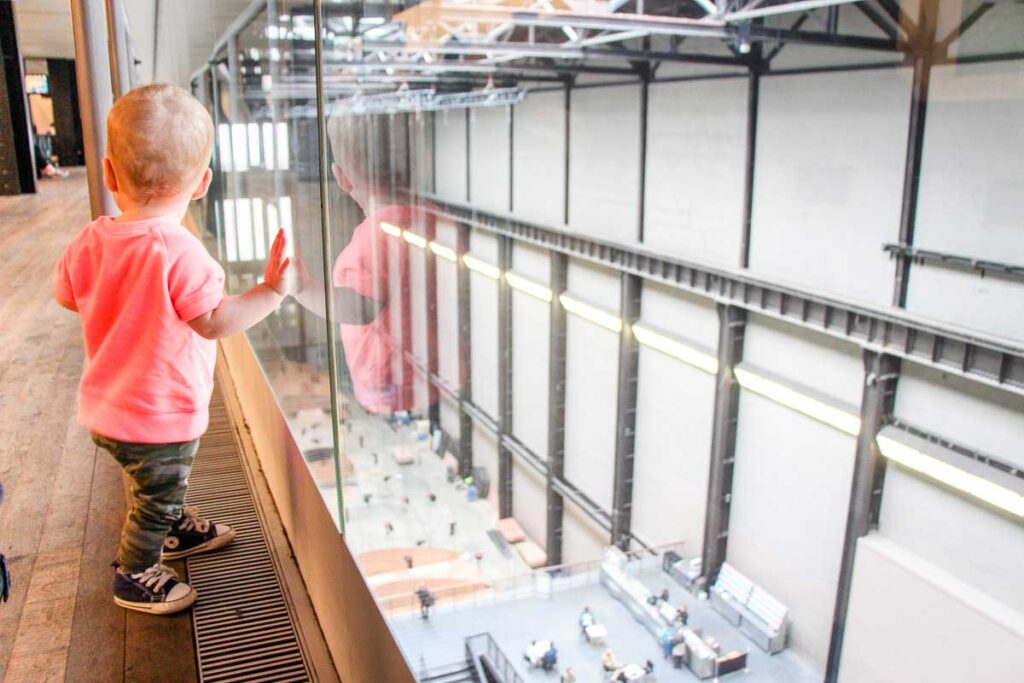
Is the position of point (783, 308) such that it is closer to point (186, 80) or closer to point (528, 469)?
point (186, 80)

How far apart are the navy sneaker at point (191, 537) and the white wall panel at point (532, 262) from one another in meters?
13.2

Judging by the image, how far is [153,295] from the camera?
1.66m

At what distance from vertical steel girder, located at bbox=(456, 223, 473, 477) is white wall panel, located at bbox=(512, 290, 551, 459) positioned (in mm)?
1854

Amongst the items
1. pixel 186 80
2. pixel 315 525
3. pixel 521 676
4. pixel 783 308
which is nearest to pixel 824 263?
pixel 783 308

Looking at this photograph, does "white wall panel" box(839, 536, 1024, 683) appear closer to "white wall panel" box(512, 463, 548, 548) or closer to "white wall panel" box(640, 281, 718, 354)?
"white wall panel" box(640, 281, 718, 354)

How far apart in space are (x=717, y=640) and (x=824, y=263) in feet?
15.9

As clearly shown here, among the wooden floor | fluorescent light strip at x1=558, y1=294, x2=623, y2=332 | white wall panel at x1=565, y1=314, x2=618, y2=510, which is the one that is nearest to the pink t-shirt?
the wooden floor

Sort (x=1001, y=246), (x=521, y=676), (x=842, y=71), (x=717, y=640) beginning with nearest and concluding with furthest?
(x=1001, y=246) → (x=842, y=71) → (x=521, y=676) → (x=717, y=640)

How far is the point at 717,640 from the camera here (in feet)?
34.6

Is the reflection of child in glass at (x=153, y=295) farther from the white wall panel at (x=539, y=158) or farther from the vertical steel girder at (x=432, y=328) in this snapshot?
the vertical steel girder at (x=432, y=328)

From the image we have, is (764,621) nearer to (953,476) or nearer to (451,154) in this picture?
(953,476)

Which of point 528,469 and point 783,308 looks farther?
point 528,469

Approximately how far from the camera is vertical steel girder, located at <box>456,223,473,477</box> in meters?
18.4

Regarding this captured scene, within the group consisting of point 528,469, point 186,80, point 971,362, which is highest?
point 186,80
